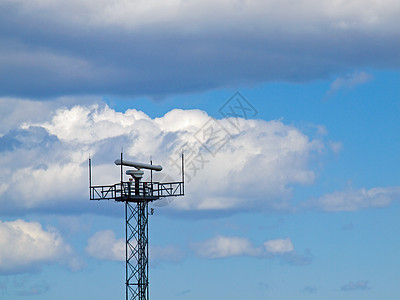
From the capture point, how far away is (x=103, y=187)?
10206 cm

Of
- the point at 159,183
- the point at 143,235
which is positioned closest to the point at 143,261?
the point at 143,235

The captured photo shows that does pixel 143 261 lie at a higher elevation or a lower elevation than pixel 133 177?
lower

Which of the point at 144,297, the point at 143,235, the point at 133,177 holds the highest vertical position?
the point at 133,177

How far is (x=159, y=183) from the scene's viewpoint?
104438 millimetres

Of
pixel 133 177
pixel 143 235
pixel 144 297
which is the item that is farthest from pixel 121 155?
pixel 144 297

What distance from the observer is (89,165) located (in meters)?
102

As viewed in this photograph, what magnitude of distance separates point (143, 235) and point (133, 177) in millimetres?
7406

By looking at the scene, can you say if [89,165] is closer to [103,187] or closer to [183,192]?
[103,187]

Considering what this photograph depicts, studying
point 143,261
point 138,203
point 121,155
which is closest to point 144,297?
point 143,261

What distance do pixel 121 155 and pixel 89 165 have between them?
427 cm

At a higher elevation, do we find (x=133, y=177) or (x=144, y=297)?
(x=133, y=177)

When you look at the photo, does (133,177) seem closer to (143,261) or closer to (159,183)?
(159,183)

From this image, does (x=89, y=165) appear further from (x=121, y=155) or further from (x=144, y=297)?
(x=144, y=297)

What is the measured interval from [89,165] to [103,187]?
125 inches
